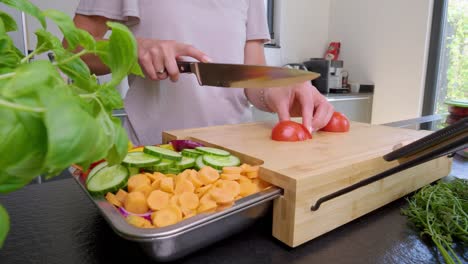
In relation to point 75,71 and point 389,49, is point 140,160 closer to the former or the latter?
point 75,71

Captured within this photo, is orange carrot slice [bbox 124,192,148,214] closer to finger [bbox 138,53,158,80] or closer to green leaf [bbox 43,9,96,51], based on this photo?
green leaf [bbox 43,9,96,51]

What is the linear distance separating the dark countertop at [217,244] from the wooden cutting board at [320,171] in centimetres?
2

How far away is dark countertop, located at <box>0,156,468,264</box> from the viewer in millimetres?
456

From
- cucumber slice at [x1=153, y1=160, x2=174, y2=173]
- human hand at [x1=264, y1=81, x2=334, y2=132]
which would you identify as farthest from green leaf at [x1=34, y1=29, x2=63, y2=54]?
human hand at [x1=264, y1=81, x2=334, y2=132]

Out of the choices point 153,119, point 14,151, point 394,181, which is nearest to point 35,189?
point 153,119

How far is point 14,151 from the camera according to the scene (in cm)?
17

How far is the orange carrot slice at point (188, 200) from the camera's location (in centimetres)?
46

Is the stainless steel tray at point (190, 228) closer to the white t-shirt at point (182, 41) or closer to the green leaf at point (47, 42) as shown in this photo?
the green leaf at point (47, 42)

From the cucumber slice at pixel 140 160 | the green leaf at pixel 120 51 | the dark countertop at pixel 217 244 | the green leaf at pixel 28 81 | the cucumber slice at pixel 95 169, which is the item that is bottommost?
the dark countertop at pixel 217 244

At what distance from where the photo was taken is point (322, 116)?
926 mm

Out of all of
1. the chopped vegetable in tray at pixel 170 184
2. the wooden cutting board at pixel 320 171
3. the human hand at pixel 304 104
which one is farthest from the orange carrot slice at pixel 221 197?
the human hand at pixel 304 104

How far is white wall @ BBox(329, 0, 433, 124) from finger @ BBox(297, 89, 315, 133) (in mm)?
1796

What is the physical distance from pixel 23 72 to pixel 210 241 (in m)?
0.35

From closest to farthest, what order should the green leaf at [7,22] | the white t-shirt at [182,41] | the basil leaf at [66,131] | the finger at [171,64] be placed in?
the basil leaf at [66,131] → the green leaf at [7,22] → the finger at [171,64] → the white t-shirt at [182,41]
